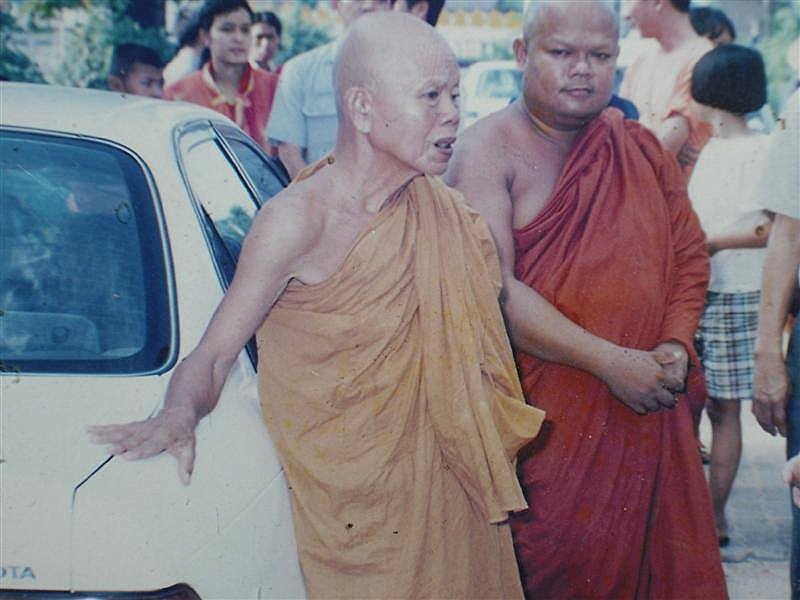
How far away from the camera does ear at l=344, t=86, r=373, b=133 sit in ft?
8.06

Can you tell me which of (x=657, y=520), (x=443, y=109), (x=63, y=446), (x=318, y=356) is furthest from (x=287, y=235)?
(x=657, y=520)

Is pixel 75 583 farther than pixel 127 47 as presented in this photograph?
No

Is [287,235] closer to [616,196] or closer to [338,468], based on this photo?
[338,468]

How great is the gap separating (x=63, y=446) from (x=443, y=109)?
3.40 feet

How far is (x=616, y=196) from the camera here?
314cm

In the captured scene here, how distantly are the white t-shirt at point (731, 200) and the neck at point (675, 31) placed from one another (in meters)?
1.10

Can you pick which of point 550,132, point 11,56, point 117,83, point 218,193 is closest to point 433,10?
point 550,132

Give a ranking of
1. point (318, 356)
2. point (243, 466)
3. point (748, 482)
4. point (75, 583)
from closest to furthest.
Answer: point (75, 583) → point (243, 466) → point (318, 356) → point (748, 482)

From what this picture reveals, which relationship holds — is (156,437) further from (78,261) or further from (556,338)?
(556,338)

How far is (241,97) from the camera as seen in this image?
5.43 meters

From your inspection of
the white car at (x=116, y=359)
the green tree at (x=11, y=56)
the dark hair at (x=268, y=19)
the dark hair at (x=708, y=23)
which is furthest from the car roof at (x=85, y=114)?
the green tree at (x=11, y=56)

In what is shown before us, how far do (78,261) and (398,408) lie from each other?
729 mm

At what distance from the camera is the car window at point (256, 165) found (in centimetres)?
314

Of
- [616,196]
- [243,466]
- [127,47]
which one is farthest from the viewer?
[127,47]
